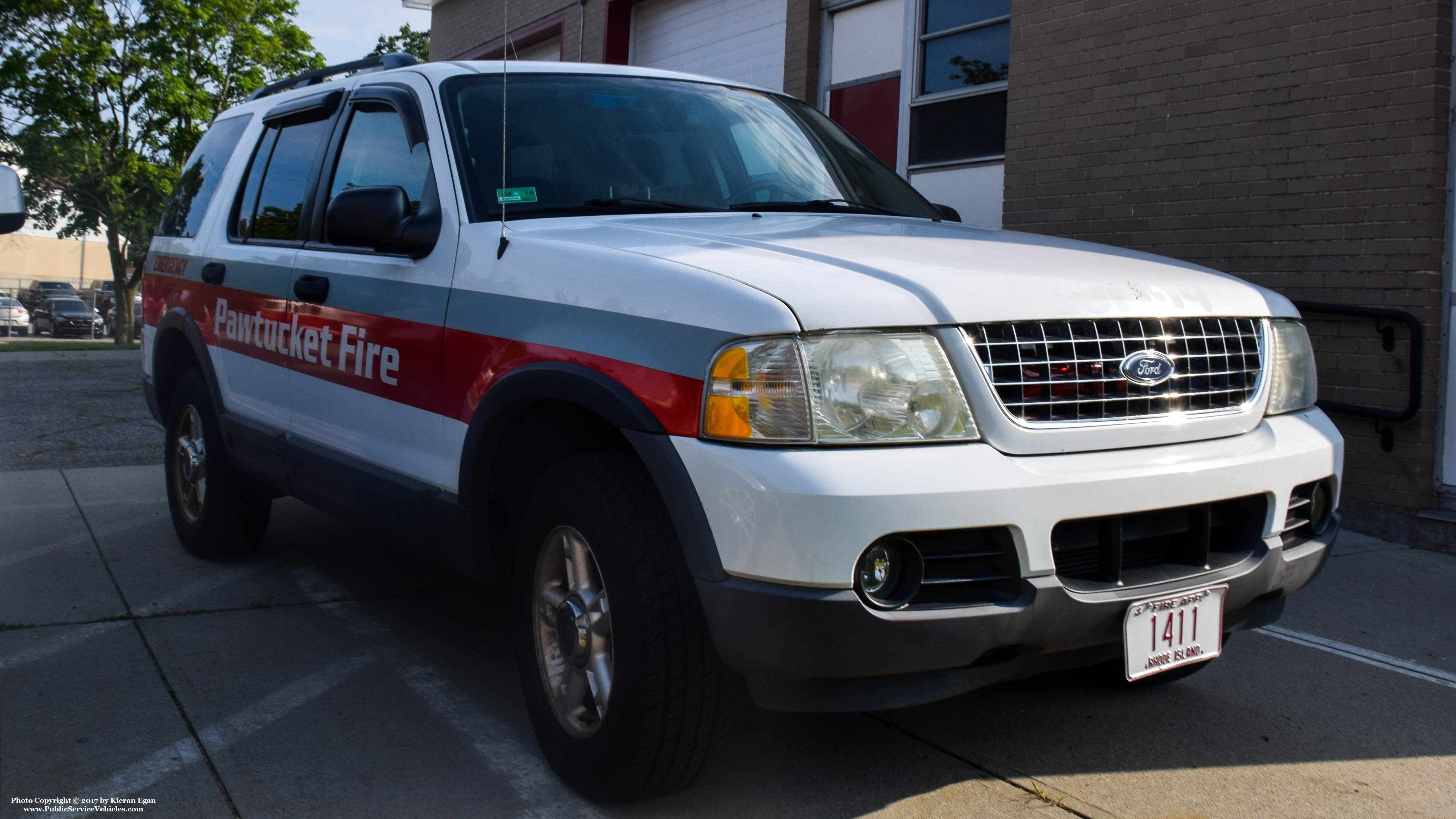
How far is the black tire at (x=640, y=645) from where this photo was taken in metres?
2.50

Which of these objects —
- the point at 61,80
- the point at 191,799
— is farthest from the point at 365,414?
the point at 61,80

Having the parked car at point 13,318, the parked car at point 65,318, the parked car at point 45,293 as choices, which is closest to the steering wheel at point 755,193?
the parked car at point 13,318

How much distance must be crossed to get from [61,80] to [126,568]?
28.6m

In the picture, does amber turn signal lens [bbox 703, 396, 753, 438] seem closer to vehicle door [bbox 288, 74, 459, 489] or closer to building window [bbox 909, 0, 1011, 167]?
vehicle door [bbox 288, 74, 459, 489]

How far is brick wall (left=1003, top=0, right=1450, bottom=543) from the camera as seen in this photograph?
6.06 meters

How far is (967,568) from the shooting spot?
7.87ft

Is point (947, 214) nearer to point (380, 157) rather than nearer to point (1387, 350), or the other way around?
point (380, 157)

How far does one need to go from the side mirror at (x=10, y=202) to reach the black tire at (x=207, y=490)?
1586 millimetres

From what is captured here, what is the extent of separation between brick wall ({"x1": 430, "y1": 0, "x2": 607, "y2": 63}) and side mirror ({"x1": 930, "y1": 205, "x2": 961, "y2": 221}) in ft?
26.3

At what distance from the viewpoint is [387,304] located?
141 inches

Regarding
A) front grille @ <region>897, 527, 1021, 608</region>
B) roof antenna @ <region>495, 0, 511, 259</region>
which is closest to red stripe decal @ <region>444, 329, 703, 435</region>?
roof antenna @ <region>495, 0, 511, 259</region>

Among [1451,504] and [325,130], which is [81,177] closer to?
[325,130]

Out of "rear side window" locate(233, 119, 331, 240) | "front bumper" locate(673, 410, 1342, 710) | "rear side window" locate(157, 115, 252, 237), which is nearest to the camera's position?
"front bumper" locate(673, 410, 1342, 710)

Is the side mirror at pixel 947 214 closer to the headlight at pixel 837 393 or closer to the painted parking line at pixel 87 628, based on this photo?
the headlight at pixel 837 393
